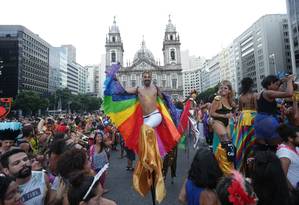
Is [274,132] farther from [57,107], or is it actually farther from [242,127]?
[57,107]

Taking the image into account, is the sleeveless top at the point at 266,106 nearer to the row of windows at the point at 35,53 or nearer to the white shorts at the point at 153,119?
the white shorts at the point at 153,119

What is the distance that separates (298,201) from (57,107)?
85.7 m

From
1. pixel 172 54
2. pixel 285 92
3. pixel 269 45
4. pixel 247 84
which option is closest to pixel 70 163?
pixel 285 92

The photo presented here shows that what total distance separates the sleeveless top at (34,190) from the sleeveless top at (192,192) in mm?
1711

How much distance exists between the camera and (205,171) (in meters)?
2.81

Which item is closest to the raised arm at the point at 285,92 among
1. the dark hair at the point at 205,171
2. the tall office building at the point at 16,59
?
the dark hair at the point at 205,171

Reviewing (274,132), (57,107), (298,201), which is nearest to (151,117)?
(274,132)

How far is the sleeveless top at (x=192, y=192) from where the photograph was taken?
111 inches

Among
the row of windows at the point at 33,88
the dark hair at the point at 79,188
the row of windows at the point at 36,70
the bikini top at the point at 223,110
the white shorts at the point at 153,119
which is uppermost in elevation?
the row of windows at the point at 36,70

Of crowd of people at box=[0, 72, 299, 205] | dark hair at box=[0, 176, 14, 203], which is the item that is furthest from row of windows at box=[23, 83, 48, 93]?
dark hair at box=[0, 176, 14, 203]

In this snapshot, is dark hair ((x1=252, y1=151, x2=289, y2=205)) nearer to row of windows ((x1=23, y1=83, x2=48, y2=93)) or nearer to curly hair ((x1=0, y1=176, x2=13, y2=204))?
curly hair ((x1=0, y1=176, x2=13, y2=204))

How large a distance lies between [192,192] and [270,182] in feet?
2.47

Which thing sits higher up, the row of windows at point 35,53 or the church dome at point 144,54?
the church dome at point 144,54

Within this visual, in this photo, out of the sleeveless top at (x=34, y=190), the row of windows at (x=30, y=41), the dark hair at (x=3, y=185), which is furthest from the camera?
the row of windows at (x=30, y=41)
